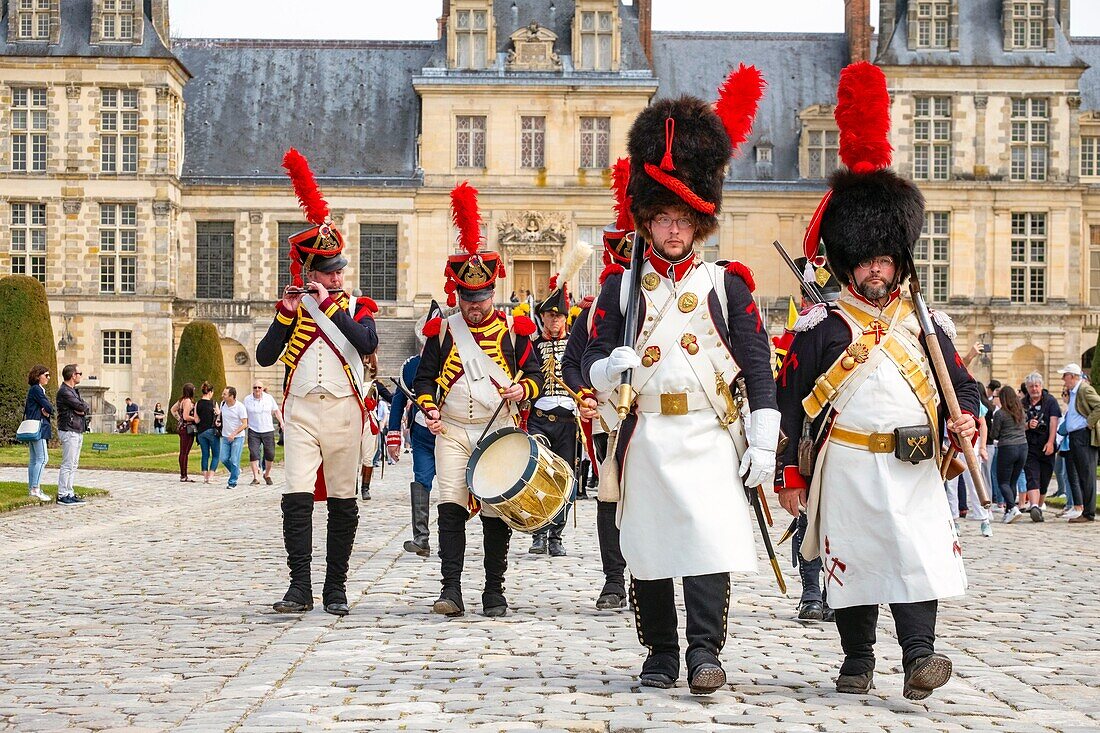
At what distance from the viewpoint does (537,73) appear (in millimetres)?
52625

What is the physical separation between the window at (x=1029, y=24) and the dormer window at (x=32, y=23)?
30984 millimetres

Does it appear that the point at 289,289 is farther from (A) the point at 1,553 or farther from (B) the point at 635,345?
(A) the point at 1,553

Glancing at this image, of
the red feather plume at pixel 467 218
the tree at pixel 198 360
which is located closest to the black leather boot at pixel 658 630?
the red feather plume at pixel 467 218

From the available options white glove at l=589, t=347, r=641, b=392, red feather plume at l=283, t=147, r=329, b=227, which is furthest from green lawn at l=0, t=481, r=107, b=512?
white glove at l=589, t=347, r=641, b=392

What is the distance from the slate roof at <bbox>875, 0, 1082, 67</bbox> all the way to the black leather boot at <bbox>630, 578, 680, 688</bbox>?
48200 mm

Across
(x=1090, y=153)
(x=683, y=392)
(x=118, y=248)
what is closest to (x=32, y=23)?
(x=118, y=248)

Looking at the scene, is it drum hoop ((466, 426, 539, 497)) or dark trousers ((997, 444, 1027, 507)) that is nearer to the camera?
drum hoop ((466, 426, 539, 497))

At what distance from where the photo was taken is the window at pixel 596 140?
53156 mm

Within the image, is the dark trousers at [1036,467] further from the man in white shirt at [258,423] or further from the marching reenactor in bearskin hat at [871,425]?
the marching reenactor in bearskin hat at [871,425]

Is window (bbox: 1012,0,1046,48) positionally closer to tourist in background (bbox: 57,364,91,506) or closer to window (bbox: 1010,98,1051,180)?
window (bbox: 1010,98,1051,180)

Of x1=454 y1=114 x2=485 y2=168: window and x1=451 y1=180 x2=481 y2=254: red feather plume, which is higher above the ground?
x1=454 y1=114 x2=485 y2=168: window

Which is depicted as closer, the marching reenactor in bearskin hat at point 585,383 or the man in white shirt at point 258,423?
the marching reenactor in bearskin hat at point 585,383

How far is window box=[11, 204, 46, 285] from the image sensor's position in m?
53.1

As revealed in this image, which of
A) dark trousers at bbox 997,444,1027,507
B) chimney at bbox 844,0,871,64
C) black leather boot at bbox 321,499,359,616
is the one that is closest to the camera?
black leather boot at bbox 321,499,359,616
